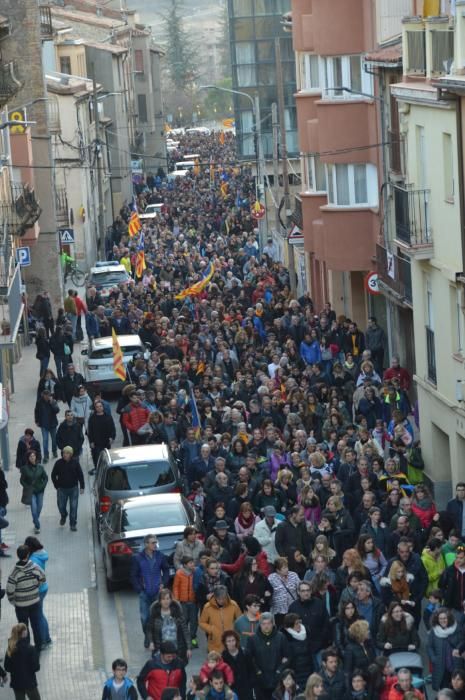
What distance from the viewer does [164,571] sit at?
20.0m

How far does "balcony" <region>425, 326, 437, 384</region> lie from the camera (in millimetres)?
27141

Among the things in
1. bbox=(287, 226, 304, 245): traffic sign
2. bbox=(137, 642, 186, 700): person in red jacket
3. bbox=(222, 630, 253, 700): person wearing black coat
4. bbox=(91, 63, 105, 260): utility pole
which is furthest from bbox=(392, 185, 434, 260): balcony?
bbox=(91, 63, 105, 260): utility pole

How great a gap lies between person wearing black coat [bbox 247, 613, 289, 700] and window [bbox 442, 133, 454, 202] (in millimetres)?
10402

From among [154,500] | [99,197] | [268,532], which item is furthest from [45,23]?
[268,532]

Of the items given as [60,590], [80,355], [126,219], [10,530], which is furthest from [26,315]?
[126,219]

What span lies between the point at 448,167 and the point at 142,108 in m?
95.6

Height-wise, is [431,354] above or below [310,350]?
above

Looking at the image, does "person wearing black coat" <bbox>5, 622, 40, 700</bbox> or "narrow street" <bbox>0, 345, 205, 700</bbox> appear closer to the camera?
"person wearing black coat" <bbox>5, 622, 40, 700</bbox>

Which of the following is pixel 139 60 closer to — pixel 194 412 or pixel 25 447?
pixel 194 412

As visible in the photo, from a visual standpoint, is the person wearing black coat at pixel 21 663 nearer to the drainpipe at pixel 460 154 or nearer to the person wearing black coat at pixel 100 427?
the drainpipe at pixel 460 154

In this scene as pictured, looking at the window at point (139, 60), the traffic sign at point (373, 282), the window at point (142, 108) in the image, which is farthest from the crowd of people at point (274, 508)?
the window at point (139, 60)

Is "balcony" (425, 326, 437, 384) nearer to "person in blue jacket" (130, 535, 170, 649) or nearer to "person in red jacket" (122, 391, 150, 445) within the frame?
"person in red jacket" (122, 391, 150, 445)

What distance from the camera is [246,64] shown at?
87938mm

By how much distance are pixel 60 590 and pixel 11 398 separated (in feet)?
50.2
